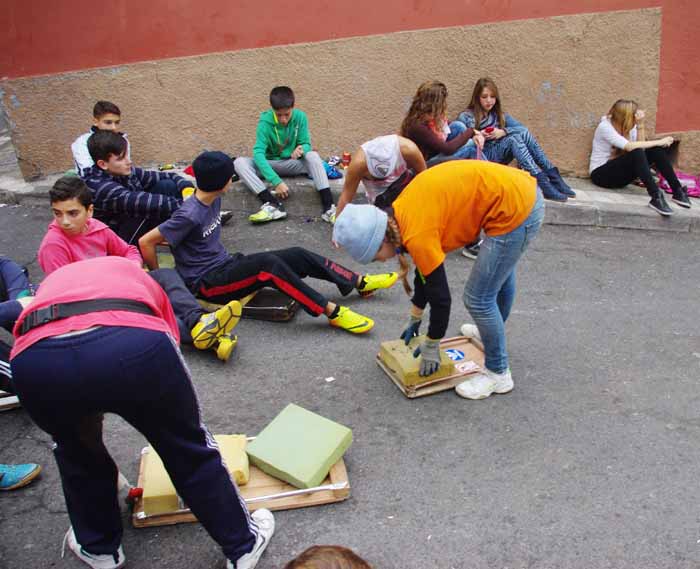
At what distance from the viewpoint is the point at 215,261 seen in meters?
4.24

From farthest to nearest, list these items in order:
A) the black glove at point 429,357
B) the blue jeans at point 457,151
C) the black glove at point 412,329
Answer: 1. the blue jeans at point 457,151
2. the black glove at point 412,329
3. the black glove at point 429,357

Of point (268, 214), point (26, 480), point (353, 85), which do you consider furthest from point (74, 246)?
point (353, 85)

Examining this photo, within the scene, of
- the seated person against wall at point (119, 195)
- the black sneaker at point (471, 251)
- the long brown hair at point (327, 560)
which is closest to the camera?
the long brown hair at point (327, 560)

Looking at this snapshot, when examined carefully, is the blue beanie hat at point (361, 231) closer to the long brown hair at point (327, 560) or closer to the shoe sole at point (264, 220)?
the long brown hair at point (327, 560)

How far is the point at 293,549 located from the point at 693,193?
6074 millimetres

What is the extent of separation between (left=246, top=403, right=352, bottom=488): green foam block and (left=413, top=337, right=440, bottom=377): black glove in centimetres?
64

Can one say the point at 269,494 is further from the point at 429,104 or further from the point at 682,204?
the point at 682,204

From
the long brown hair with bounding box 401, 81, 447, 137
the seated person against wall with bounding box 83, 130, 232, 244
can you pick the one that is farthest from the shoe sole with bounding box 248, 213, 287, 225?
the long brown hair with bounding box 401, 81, 447, 137

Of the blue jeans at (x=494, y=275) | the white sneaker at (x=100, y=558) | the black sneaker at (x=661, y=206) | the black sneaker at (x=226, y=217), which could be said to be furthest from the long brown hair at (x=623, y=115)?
the white sneaker at (x=100, y=558)

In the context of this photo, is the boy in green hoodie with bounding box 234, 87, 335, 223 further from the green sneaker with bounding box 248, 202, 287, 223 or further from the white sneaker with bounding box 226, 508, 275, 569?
the white sneaker with bounding box 226, 508, 275, 569

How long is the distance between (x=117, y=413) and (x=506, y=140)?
511 centimetres

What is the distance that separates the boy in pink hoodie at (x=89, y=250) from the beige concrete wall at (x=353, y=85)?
10.2ft

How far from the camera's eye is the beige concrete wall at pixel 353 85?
6367 mm

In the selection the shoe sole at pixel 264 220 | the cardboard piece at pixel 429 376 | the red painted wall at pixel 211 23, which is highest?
the red painted wall at pixel 211 23
